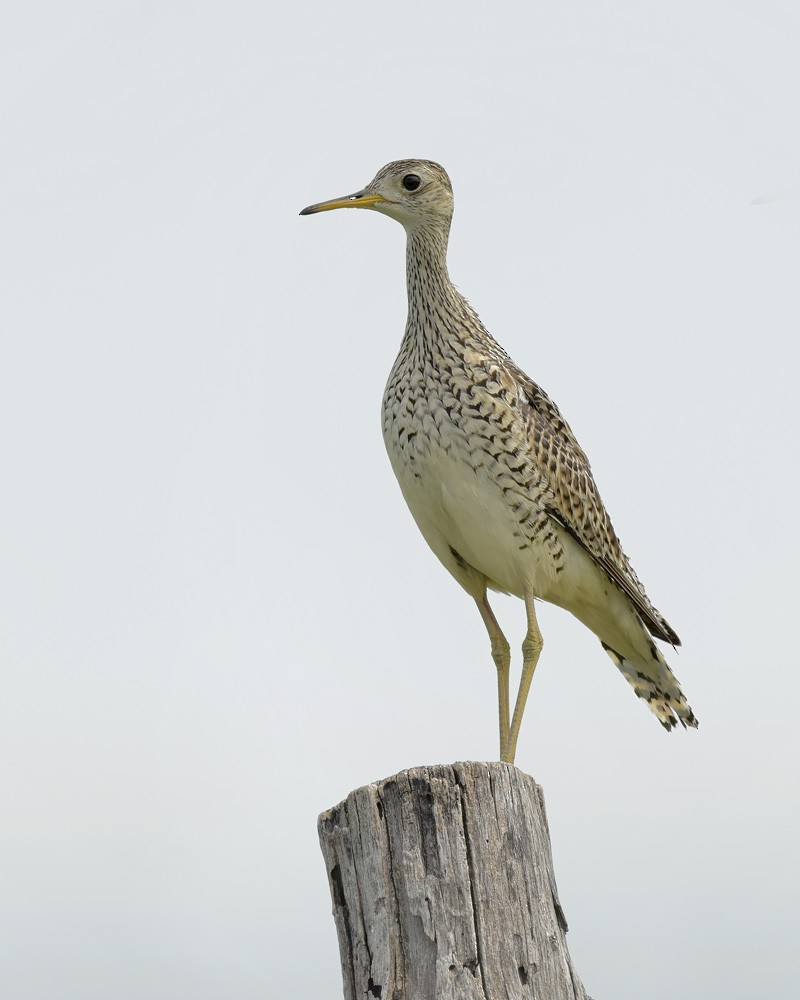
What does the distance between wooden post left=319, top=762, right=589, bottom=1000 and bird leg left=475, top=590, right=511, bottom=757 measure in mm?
4066

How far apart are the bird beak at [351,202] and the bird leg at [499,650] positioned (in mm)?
2926

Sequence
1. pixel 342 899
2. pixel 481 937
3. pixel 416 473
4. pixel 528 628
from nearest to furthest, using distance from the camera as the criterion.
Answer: pixel 481 937
pixel 342 899
pixel 416 473
pixel 528 628

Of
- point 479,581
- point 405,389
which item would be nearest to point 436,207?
point 405,389

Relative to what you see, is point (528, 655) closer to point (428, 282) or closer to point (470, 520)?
point (470, 520)

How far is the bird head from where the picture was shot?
32.1 feet

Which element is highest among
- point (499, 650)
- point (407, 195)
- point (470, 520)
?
point (407, 195)

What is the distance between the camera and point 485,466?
902 centimetres

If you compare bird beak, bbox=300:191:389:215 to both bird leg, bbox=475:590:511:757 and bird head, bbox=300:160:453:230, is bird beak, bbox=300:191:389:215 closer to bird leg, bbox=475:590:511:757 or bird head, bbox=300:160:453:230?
bird head, bbox=300:160:453:230

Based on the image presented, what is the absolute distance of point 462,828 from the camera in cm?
561

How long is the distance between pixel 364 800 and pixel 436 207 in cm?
533

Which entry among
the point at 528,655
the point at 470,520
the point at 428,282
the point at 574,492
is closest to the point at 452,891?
the point at 470,520

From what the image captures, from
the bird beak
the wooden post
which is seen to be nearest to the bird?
the bird beak

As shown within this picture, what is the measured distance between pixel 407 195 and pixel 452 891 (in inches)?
222

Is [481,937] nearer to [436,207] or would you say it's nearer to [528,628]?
[528,628]
